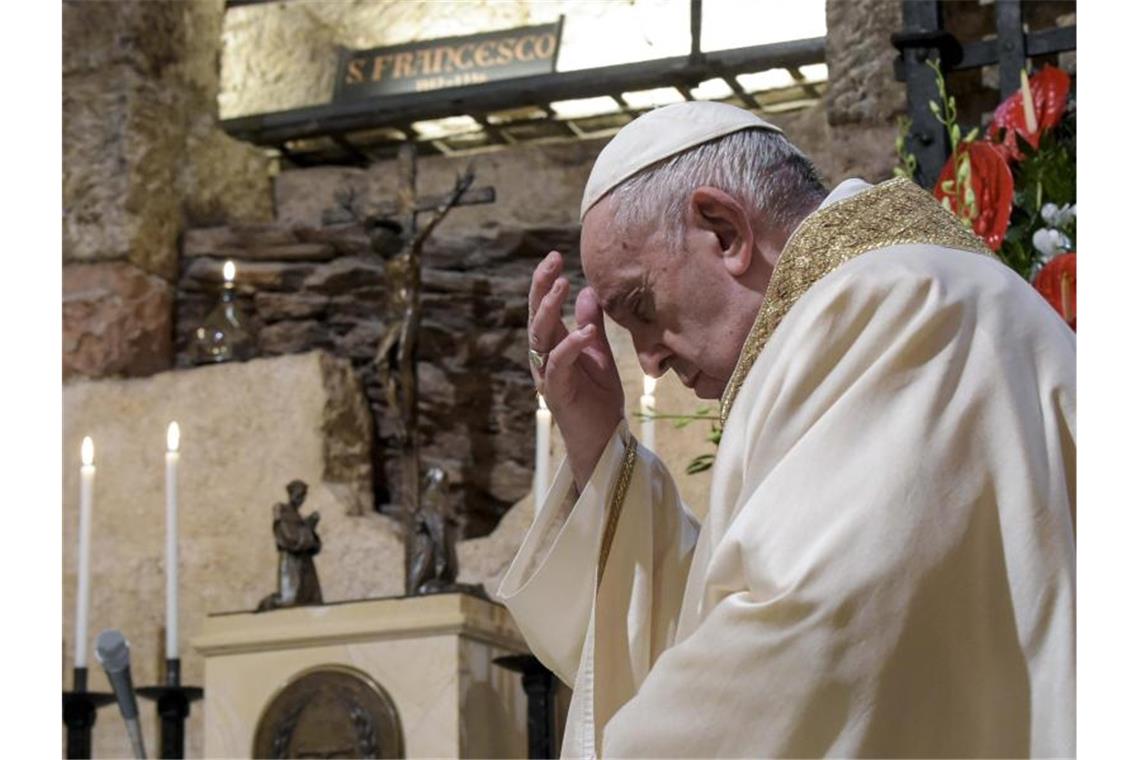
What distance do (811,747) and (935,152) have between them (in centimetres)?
252

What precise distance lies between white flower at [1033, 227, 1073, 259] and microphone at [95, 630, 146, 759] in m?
1.53

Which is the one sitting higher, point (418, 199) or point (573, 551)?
point (418, 199)

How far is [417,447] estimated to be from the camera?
5.61 metres

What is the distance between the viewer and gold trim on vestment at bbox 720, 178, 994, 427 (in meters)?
1.74

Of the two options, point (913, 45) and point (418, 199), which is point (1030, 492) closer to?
point (913, 45)

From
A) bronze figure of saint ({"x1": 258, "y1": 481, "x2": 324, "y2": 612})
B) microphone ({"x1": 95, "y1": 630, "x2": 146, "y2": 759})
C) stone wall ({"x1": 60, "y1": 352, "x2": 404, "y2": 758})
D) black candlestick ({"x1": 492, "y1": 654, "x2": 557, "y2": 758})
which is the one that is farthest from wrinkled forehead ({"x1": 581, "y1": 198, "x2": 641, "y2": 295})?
stone wall ({"x1": 60, "y1": 352, "x2": 404, "y2": 758})

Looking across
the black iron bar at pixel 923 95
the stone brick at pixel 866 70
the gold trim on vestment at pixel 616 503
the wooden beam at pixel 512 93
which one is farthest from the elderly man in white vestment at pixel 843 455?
the wooden beam at pixel 512 93

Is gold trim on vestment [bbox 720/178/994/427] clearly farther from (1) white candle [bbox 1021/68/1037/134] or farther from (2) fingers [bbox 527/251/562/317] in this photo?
(1) white candle [bbox 1021/68/1037/134]

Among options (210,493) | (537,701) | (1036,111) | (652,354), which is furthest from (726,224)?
(210,493)

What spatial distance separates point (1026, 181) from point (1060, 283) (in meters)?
0.30

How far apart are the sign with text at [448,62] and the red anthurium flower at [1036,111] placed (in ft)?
9.05

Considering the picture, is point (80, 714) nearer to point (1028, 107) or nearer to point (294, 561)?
point (294, 561)

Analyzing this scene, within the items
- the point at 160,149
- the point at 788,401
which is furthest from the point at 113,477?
the point at 788,401

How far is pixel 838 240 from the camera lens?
1751 mm
